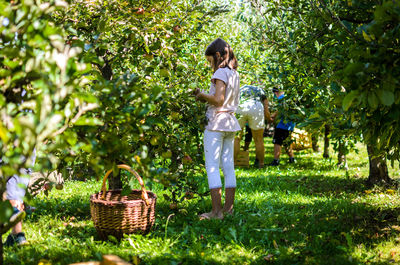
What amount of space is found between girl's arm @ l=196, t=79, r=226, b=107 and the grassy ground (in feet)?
3.52

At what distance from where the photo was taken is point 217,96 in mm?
3709

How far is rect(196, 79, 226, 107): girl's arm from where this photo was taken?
3693 mm

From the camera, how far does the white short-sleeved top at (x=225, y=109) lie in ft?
12.3

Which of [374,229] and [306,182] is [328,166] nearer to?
[306,182]

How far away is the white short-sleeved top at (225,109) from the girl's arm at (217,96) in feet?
0.15

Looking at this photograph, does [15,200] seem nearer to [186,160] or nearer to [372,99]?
[186,160]

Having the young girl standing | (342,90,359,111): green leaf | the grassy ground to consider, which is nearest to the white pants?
the young girl standing

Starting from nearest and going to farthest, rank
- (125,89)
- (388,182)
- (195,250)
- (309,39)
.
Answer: (125,89)
(195,250)
(309,39)
(388,182)

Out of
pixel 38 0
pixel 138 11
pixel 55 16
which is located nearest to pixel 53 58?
pixel 38 0

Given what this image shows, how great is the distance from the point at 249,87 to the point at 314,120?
12.8 feet

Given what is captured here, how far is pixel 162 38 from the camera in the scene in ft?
12.1

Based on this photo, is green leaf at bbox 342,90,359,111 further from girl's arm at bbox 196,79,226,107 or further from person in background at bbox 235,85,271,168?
person in background at bbox 235,85,271,168

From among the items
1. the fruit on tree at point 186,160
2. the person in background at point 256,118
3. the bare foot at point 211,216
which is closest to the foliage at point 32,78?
the fruit on tree at point 186,160

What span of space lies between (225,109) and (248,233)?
1.15 metres
